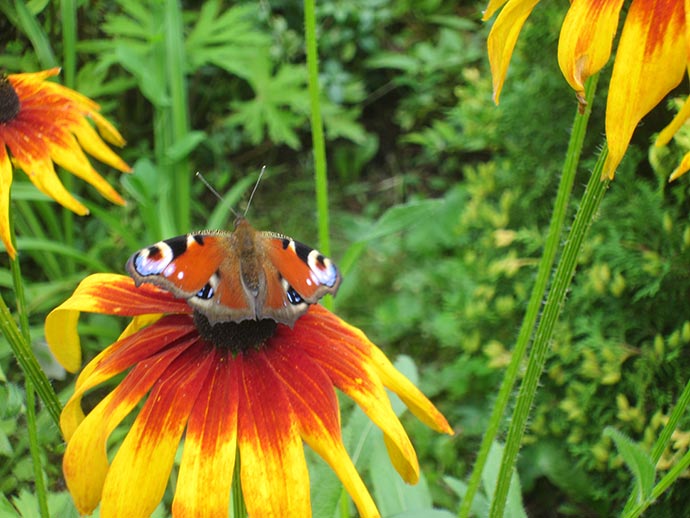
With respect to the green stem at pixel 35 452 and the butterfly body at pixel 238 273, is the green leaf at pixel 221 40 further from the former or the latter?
the butterfly body at pixel 238 273

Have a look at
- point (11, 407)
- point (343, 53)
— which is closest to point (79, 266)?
point (343, 53)

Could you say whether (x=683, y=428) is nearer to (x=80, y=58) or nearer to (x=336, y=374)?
(x=336, y=374)

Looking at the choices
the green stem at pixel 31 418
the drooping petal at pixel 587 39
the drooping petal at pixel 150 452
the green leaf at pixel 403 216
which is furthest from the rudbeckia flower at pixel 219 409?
the green leaf at pixel 403 216

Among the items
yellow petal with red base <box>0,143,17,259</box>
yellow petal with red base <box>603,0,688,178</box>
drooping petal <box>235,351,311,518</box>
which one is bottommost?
drooping petal <box>235,351,311,518</box>

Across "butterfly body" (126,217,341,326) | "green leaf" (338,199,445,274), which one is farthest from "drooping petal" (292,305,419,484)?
"green leaf" (338,199,445,274)

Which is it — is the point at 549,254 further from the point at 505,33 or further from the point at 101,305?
the point at 101,305

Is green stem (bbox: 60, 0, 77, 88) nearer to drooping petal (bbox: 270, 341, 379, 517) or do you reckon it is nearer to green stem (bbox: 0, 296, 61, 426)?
green stem (bbox: 0, 296, 61, 426)

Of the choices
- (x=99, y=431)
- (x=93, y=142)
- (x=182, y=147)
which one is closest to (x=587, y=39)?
(x=99, y=431)
